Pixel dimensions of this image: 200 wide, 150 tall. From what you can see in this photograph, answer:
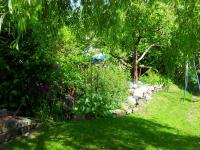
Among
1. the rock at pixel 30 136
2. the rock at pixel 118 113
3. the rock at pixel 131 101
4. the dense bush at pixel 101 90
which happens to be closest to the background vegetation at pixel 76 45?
the dense bush at pixel 101 90

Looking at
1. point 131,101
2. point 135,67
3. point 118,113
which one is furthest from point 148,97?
point 118,113

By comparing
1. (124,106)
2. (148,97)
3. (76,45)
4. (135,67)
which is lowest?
(124,106)

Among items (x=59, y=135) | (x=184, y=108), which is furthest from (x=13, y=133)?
(x=184, y=108)

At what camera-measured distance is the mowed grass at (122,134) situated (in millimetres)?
10273

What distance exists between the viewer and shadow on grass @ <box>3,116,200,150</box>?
10.3 m

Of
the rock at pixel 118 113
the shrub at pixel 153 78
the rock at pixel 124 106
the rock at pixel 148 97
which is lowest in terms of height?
the rock at pixel 118 113

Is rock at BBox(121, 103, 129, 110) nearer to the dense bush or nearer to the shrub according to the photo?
the dense bush

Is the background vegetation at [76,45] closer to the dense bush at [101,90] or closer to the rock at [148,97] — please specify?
the dense bush at [101,90]

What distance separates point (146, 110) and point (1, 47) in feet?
23.0

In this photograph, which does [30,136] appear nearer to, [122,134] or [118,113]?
[122,134]

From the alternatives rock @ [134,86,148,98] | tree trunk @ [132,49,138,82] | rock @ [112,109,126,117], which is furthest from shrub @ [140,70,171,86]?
rock @ [112,109,126,117]

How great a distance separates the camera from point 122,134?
11781 millimetres

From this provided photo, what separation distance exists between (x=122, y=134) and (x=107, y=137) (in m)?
0.68

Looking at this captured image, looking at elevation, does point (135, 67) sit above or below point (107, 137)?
above
